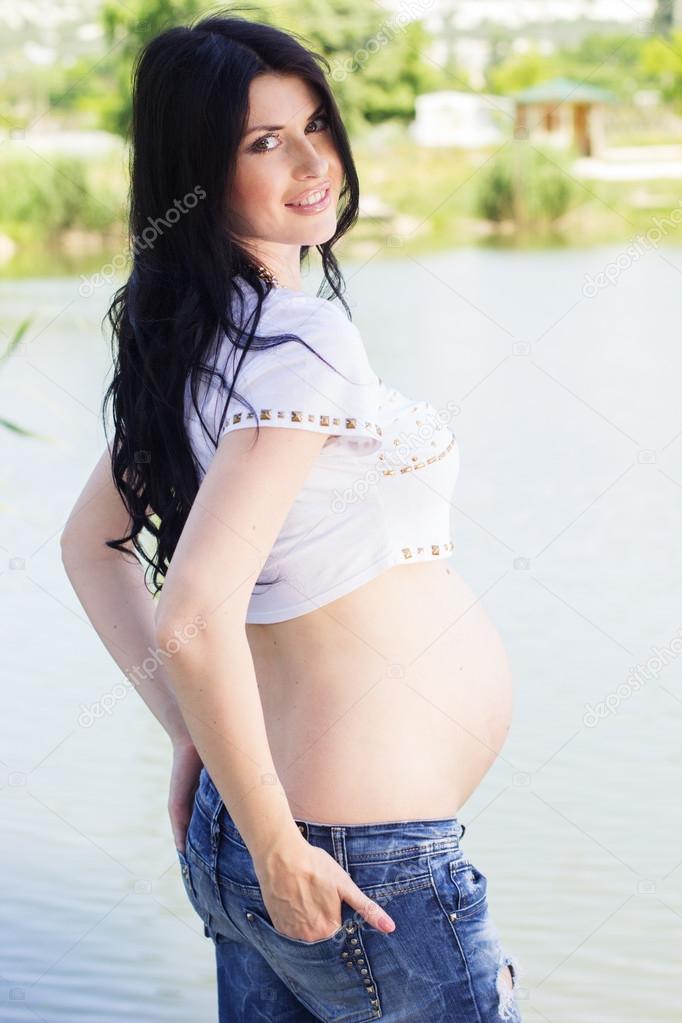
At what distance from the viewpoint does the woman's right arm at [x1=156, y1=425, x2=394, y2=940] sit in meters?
1.04

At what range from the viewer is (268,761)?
1059mm

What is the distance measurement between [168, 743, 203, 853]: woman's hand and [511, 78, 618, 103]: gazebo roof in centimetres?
2662

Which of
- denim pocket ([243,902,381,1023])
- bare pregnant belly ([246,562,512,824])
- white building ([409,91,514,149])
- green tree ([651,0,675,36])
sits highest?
bare pregnant belly ([246,562,512,824])

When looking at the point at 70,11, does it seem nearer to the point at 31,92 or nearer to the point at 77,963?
the point at 31,92

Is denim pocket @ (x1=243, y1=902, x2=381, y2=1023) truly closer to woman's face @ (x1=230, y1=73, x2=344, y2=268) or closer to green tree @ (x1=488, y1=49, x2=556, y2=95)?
woman's face @ (x1=230, y1=73, x2=344, y2=268)

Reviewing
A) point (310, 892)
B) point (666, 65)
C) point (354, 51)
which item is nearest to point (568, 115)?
point (666, 65)

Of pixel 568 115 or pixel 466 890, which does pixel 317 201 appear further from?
pixel 568 115

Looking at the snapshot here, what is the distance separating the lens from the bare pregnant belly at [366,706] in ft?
3.69

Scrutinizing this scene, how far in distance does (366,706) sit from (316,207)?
0.44 metres

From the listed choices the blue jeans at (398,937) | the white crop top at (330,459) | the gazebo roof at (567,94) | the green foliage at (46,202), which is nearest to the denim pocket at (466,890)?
the blue jeans at (398,937)

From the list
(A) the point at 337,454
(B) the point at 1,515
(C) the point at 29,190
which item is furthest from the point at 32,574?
(C) the point at 29,190

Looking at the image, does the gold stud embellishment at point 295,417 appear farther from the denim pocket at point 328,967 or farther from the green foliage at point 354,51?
the green foliage at point 354,51

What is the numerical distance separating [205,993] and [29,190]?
16727 mm

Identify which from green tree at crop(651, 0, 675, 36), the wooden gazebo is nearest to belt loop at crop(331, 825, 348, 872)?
the wooden gazebo
